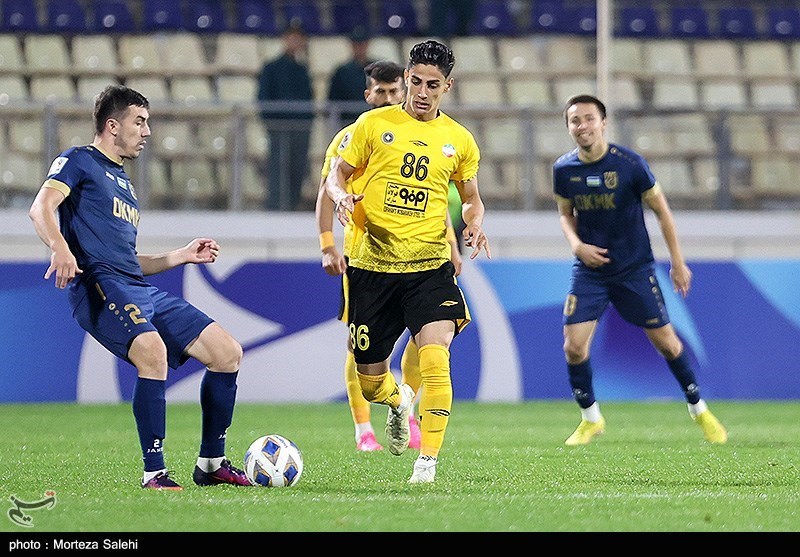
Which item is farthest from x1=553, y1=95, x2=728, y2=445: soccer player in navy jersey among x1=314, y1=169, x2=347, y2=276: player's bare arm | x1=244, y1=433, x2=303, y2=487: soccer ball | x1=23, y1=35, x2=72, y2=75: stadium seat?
x1=23, y1=35, x2=72, y2=75: stadium seat

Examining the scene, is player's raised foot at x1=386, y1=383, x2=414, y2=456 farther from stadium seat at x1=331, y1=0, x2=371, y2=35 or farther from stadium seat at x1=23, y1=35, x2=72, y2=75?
stadium seat at x1=331, y1=0, x2=371, y2=35

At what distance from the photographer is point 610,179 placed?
29.0 ft

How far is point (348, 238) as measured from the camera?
7352mm

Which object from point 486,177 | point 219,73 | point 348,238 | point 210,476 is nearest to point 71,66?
point 219,73

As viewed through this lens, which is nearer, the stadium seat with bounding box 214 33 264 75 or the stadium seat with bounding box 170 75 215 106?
the stadium seat with bounding box 170 75 215 106

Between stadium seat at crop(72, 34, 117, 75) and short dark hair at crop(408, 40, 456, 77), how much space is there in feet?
30.6

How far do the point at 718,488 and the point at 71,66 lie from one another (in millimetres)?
10857

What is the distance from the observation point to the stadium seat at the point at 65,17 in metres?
16.0

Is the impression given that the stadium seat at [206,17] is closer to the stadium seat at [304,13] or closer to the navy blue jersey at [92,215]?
the stadium seat at [304,13]

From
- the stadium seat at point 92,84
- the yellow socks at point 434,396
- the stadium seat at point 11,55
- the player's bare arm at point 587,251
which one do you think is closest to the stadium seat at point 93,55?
the stadium seat at point 92,84

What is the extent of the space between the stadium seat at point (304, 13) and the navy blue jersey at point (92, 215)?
36.2ft

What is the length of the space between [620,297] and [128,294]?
3919 mm

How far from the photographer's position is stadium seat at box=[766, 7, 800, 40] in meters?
17.2
